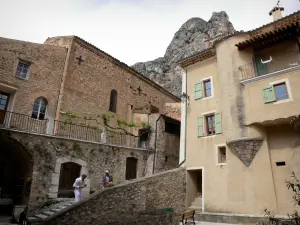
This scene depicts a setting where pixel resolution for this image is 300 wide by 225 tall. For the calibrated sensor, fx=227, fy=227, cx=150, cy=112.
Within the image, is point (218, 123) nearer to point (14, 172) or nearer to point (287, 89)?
point (287, 89)

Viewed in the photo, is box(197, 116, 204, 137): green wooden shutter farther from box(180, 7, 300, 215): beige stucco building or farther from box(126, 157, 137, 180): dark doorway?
box(126, 157, 137, 180): dark doorway

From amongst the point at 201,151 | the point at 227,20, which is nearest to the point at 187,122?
the point at 201,151

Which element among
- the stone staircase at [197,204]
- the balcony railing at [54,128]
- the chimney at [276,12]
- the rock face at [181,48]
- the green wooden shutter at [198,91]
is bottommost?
the stone staircase at [197,204]

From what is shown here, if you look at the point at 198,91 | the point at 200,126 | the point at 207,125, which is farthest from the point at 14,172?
the point at 198,91

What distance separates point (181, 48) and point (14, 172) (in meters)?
35.1

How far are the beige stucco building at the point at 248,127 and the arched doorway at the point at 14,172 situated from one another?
904cm

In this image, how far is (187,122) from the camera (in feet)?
49.3

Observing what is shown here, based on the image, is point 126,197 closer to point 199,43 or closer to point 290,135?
point 290,135

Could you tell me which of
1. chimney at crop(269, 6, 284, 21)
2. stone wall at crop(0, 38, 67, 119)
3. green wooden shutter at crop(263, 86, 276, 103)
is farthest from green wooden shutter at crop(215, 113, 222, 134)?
stone wall at crop(0, 38, 67, 119)

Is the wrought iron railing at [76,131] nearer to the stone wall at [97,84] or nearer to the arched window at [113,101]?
the stone wall at [97,84]

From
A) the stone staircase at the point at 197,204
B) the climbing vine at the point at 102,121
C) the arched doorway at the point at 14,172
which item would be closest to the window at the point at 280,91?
the stone staircase at the point at 197,204

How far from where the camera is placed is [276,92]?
37.9 ft

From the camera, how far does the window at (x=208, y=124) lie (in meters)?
13.4

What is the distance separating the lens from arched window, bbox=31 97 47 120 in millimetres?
15523
